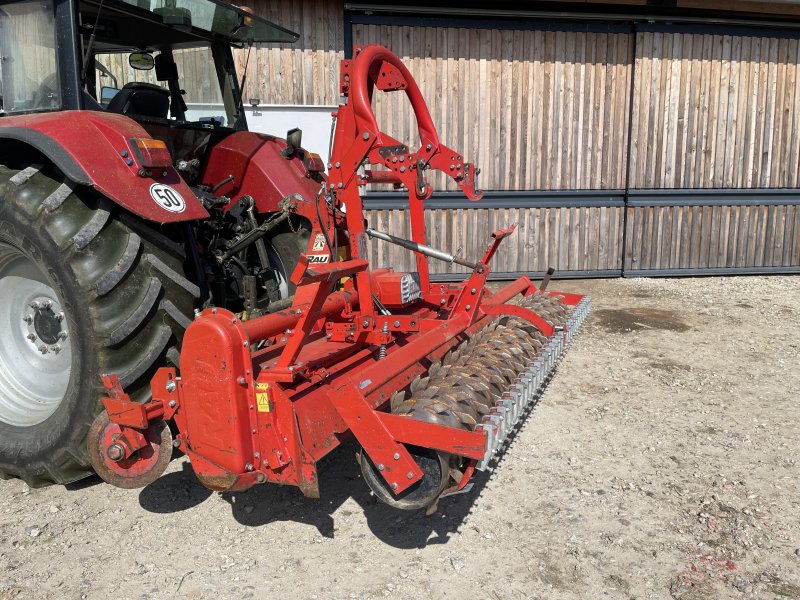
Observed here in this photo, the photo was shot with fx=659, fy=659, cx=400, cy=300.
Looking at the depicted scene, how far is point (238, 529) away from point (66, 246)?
1219 mm

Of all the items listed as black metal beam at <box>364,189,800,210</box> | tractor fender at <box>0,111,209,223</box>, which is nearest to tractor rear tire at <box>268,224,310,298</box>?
tractor fender at <box>0,111,209,223</box>

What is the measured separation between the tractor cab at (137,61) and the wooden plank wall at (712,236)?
4.84 m

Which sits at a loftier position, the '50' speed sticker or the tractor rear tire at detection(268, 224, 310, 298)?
Result: the '50' speed sticker

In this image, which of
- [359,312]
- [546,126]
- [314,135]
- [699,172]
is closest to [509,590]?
[359,312]

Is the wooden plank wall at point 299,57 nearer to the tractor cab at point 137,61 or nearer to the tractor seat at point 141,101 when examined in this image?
the tractor cab at point 137,61

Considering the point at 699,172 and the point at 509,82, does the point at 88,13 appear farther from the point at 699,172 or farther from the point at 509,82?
the point at 699,172

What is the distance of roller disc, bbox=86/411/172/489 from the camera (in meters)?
2.24

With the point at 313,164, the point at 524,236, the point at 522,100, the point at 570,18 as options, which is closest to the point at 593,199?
the point at 524,236

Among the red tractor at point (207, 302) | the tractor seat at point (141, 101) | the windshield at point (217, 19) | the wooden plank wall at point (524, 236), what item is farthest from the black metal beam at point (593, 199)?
the tractor seat at point (141, 101)

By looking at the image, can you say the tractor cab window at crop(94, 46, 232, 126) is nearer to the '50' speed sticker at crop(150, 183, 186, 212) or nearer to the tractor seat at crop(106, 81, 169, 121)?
the tractor seat at crop(106, 81, 169, 121)

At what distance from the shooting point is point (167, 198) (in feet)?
8.32

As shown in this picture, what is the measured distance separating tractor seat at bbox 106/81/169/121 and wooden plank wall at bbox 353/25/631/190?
360 centimetres

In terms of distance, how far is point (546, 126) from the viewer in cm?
714

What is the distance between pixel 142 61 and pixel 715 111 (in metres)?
6.19
